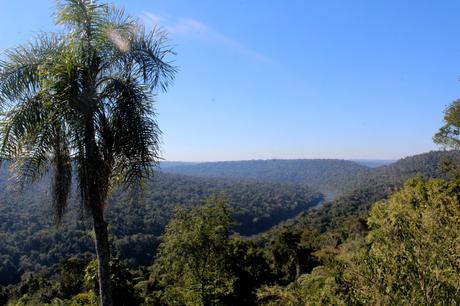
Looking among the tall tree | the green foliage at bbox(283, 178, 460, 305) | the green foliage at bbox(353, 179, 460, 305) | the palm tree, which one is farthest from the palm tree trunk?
the tall tree

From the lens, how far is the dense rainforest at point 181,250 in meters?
10.4

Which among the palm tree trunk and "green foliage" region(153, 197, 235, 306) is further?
"green foliage" region(153, 197, 235, 306)

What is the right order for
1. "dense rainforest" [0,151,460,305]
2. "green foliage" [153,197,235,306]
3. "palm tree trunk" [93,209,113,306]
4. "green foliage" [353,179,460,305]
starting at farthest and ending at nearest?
"green foliage" [153,197,235,306] < "dense rainforest" [0,151,460,305] < "palm tree trunk" [93,209,113,306] < "green foliage" [353,179,460,305]

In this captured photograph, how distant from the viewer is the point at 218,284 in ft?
46.1

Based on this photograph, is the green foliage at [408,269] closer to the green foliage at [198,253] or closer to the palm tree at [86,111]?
the palm tree at [86,111]

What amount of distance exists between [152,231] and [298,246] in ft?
124

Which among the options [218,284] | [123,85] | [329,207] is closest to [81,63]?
[123,85]

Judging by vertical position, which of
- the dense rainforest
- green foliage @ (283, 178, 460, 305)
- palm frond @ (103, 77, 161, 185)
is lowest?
the dense rainforest

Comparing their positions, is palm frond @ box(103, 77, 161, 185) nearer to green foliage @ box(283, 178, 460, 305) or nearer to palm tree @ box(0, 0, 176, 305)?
palm tree @ box(0, 0, 176, 305)

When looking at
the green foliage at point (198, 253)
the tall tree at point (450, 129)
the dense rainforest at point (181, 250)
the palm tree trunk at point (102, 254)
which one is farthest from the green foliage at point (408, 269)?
the tall tree at point (450, 129)

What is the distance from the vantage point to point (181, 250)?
13.3 meters

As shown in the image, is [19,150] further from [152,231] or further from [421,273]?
[152,231]

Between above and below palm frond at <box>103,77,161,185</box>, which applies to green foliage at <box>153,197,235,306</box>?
below

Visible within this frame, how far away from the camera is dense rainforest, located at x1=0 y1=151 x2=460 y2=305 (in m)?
10.4
